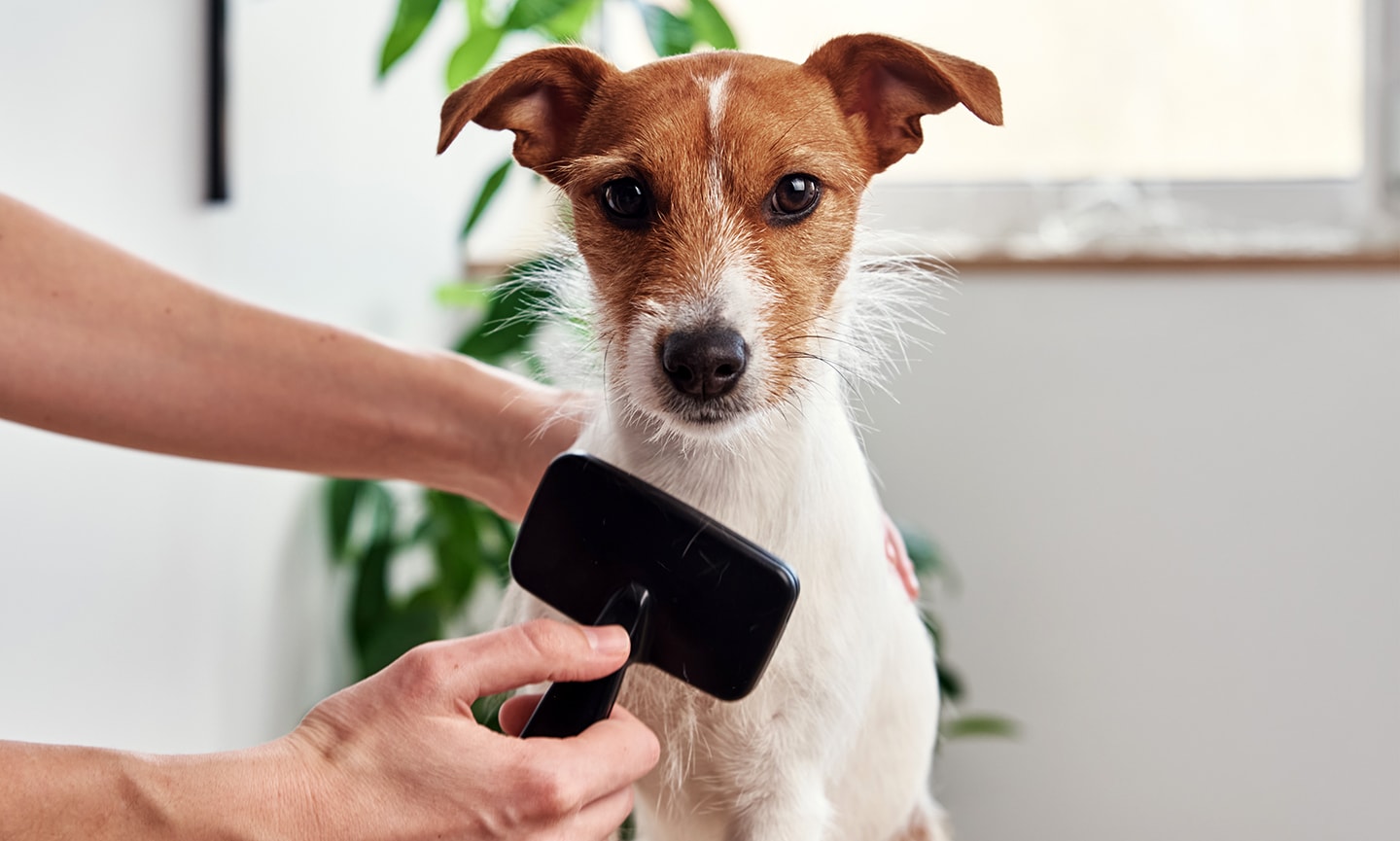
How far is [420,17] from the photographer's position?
1.22 metres

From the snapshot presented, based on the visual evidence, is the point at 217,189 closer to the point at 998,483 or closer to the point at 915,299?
the point at 915,299

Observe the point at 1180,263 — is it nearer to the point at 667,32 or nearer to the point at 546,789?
the point at 667,32

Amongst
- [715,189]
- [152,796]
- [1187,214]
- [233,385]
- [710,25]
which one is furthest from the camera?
[1187,214]

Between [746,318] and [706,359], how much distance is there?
0.04 meters

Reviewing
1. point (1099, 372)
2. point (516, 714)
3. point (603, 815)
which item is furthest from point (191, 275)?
point (1099, 372)

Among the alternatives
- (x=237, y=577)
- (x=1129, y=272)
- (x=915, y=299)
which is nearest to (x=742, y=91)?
(x=915, y=299)

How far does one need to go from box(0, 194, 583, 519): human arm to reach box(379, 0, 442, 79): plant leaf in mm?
424

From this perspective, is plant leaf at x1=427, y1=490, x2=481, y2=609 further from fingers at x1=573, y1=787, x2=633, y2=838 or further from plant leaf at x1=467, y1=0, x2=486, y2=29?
fingers at x1=573, y1=787, x2=633, y2=838

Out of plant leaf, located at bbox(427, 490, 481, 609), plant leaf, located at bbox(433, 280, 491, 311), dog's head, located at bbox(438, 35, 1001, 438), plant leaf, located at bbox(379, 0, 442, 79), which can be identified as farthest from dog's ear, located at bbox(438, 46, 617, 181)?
plant leaf, located at bbox(433, 280, 491, 311)

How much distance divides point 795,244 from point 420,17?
2.28 feet

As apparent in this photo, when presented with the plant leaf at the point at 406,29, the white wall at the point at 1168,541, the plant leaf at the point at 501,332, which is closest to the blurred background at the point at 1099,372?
the white wall at the point at 1168,541

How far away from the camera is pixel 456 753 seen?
59 cm

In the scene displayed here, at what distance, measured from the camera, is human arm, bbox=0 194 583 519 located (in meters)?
0.81

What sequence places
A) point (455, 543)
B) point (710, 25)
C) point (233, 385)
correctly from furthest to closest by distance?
point (455, 543) < point (710, 25) < point (233, 385)
